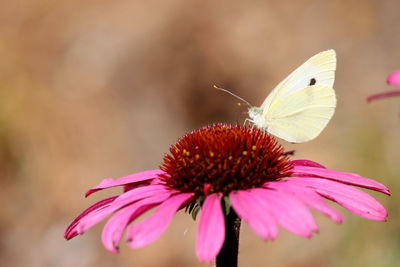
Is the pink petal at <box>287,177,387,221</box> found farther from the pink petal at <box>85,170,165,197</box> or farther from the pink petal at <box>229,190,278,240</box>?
the pink petal at <box>85,170,165,197</box>

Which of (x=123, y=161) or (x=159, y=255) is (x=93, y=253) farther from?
(x=123, y=161)

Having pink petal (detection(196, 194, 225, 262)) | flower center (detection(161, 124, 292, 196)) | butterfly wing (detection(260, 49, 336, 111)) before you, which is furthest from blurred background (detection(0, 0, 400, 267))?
pink petal (detection(196, 194, 225, 262))

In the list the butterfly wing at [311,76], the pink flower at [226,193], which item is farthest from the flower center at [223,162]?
the butterfly wing at [311,76]

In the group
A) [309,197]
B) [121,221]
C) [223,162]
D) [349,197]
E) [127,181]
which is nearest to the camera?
[309,197]

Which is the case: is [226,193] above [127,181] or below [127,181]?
below

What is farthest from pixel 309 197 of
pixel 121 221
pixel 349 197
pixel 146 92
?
pixel 146 92

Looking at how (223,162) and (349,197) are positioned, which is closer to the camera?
(349,197)

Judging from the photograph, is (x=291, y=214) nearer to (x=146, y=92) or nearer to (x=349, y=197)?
(x=349, y=197)
